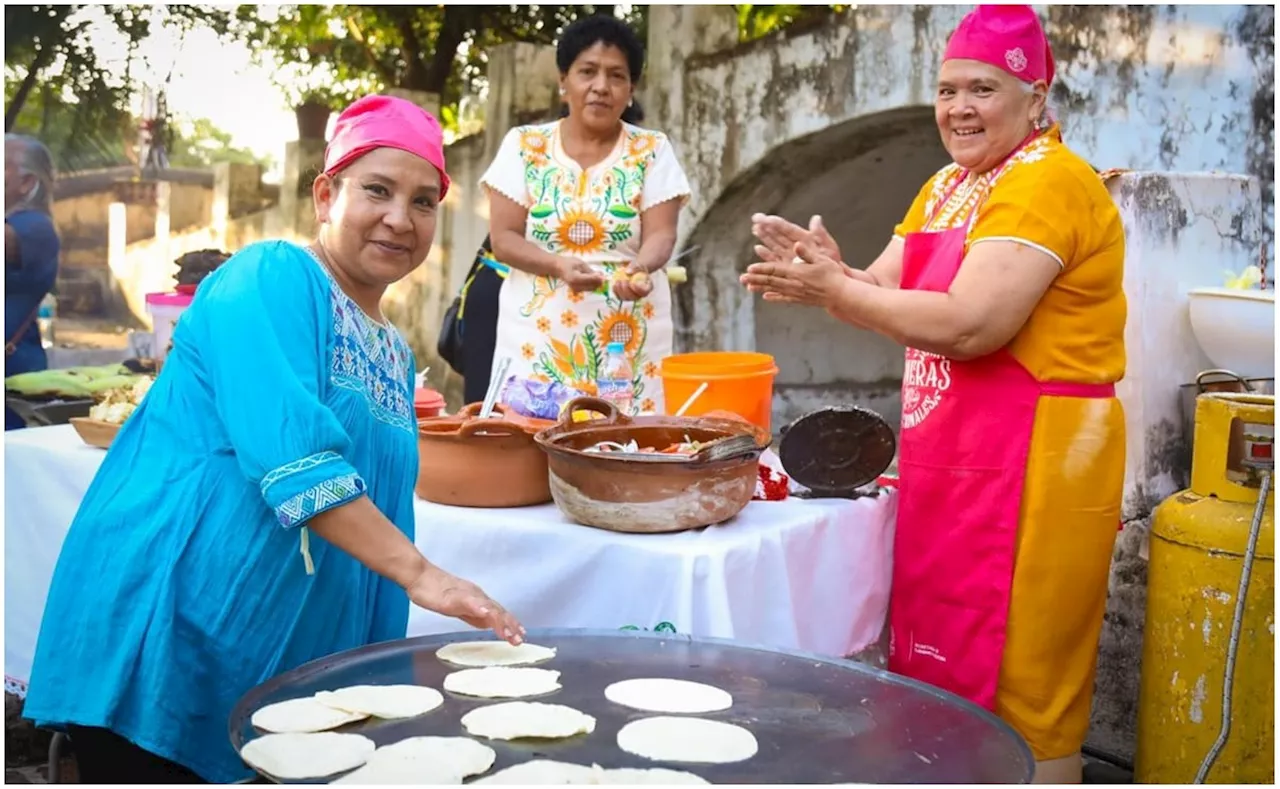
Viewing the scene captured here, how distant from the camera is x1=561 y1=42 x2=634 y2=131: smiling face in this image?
3881 millimetres

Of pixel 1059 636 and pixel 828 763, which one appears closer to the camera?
pixel 828 763

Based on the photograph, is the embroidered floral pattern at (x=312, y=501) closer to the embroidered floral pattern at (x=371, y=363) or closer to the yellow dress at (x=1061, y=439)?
the embroidered floral pattern at (x=371, y=363)

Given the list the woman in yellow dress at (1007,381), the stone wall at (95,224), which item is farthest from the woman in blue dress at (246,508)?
the stone wall at (95,224)

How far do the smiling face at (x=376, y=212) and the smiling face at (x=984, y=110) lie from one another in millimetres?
1372

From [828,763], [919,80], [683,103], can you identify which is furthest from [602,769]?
[683,103]

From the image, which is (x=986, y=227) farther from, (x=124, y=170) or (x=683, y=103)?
(x=124, y=170)

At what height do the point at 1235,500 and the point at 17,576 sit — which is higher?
the point at 1235,500

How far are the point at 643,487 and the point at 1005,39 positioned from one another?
1325mm

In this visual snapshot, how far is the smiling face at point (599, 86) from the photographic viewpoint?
153 inches

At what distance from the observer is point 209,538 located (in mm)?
1916

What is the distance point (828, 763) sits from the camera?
5.18 ft

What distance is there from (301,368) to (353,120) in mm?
440

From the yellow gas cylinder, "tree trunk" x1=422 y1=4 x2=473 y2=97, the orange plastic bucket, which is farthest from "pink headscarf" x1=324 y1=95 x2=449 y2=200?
"tree trunk" x1=422 y1=4 x2=473 y2=97

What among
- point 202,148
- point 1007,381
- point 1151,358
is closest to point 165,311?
point 1007,381
